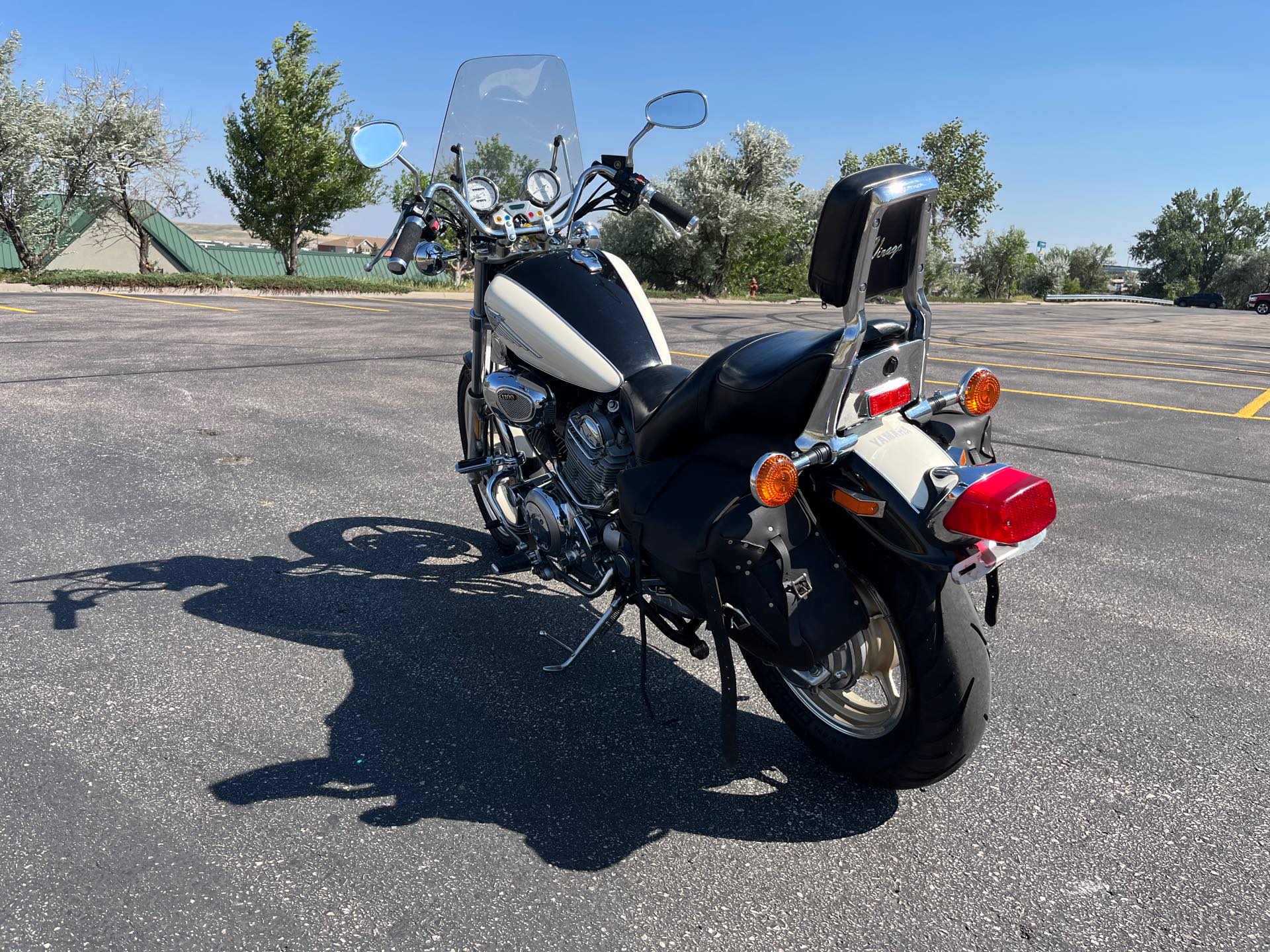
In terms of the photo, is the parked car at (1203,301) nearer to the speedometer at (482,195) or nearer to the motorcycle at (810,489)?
the speedometer at (482,195)

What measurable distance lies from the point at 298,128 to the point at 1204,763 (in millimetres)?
35149

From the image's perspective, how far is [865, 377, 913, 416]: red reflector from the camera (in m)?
2.34

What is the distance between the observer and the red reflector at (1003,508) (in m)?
2.02

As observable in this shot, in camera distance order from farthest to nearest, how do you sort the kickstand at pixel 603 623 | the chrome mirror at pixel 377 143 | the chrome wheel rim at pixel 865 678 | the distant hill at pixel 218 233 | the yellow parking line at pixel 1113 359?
the distant hill at pixel 218 233
the yellow parking line at pixel 1113 359
the chrome mirror at pixel 377 143
the kickstand at pixel 603 623
the chrome wheel rim at pixel 865 678

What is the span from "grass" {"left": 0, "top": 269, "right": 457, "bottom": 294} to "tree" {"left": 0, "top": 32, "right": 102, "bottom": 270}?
3.49 m

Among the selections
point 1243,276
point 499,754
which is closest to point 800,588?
point 499,754

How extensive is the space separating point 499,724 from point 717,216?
35.3 meters

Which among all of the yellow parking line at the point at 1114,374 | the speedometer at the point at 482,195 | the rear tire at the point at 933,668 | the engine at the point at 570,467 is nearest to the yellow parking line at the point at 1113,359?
the yellow parking line at the point at 1114,374

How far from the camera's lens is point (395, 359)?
401 inches

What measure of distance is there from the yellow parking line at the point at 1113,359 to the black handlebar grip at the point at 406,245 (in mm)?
11812

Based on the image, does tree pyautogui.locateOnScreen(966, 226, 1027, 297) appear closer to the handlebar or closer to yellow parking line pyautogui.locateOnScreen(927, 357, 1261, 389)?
yellow parking line pyautogui.locateOnScreen(927, 357, 1261, 389)

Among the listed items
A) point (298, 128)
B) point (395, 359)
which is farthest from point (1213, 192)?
point (395, 359)

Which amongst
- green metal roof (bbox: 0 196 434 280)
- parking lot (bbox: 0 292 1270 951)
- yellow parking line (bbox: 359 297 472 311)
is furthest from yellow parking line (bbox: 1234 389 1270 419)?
green metal roof (bbox: 0 196 434 280)

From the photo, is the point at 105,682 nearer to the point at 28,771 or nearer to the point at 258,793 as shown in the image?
→ the point at 28,771
